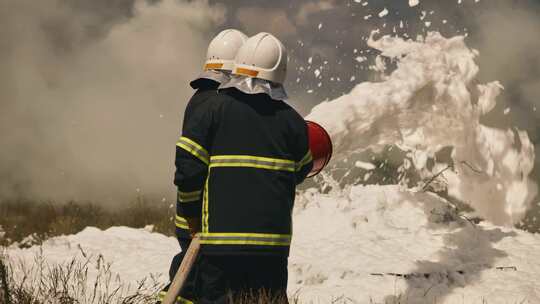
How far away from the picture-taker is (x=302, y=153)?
344 centimetres

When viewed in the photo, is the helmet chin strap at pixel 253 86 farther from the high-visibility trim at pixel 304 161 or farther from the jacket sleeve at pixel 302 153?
the high-visibility trim at pixel 304 161

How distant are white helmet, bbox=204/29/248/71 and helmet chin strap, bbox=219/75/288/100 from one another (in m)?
0.23

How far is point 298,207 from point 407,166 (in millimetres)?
1480

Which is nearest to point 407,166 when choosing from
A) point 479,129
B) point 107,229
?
point 479,129

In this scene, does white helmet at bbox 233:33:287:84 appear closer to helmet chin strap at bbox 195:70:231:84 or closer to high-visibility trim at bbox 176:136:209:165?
helmet chin strap at bbox 195:70:231:84

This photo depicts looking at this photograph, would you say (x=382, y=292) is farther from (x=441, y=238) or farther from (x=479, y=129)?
(x=479, y=129)

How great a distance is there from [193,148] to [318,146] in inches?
31.6

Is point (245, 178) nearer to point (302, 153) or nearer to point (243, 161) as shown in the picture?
point (243, 161)

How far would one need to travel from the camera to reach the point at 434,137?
300 inches

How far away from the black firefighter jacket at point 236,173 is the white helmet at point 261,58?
0.40ft

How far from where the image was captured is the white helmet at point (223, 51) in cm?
354

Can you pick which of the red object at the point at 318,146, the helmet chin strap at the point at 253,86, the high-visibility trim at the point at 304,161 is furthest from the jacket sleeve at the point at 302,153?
the helmet chin strap at the point at 253,86

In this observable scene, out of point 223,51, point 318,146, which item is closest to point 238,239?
point 318,146

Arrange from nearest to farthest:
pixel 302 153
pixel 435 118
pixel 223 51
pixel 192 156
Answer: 1. pixel 192 156
2. pixel 302 153
3. pixel 223 51
4. pixel 435 118
